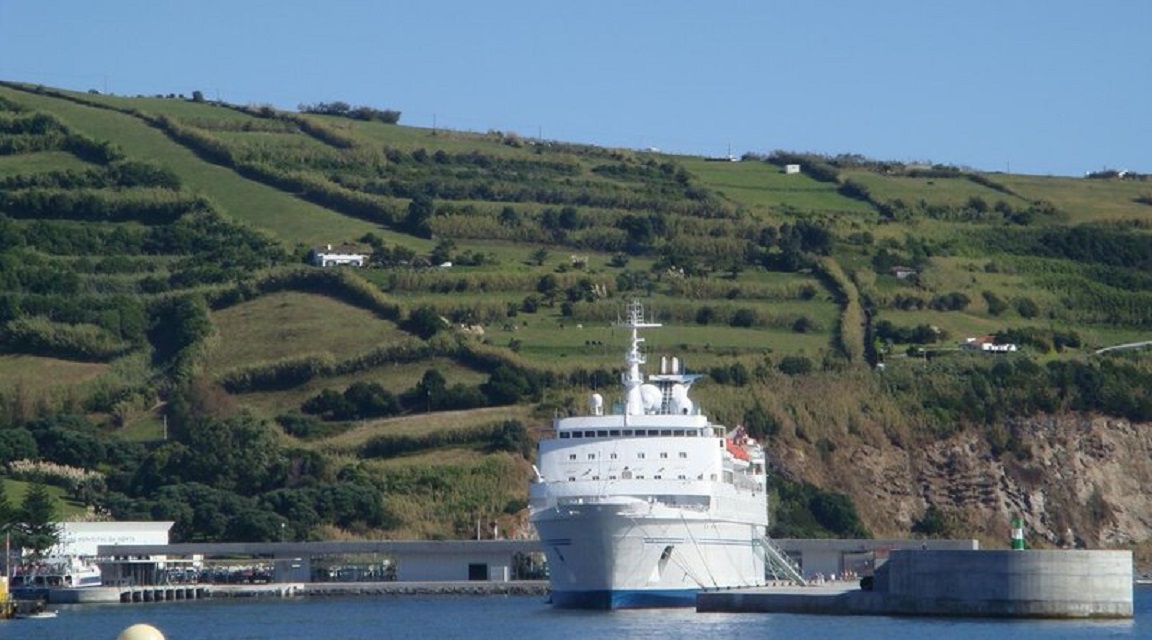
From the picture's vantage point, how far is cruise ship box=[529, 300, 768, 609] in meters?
79.2

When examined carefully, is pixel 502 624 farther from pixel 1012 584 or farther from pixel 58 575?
pixel 58 575

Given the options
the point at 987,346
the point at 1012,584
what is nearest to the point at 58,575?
the point at 1012,584

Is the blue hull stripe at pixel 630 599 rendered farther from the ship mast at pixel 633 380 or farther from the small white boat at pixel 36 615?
the small white boat at pixel 36 615

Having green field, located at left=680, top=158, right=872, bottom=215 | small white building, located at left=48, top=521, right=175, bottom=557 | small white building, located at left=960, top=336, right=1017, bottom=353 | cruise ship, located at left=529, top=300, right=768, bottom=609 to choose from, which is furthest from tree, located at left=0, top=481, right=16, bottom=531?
green field, located at left=680, top=158, right=872, bottom=215

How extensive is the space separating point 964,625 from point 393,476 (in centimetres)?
5150

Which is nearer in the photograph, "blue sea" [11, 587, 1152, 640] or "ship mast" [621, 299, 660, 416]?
"blue sea" [11, 587, 1152, 640]

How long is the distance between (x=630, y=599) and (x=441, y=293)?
193ft

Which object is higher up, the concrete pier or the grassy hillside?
the grassy hillside

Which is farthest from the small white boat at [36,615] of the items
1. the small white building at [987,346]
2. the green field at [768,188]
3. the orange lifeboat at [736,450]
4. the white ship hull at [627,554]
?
the green field at [768,188]

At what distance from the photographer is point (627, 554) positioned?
7912 centimetres

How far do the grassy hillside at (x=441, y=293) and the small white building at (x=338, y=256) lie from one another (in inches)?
65.6

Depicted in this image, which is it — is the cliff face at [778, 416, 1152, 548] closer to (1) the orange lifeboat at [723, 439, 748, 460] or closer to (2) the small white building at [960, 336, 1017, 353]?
(2) the small white building at [960, 336, 1017, 353]

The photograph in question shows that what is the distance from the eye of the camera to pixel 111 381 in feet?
431

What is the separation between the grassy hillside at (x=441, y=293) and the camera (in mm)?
119938
